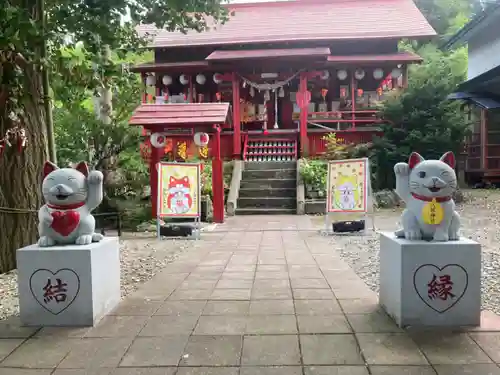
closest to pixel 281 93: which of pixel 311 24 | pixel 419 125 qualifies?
pixel 311 24

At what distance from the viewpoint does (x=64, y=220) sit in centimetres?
370

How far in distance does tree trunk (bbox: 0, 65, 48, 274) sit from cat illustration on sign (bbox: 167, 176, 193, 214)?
9.56ft

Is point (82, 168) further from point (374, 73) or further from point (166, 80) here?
point (374, 73)

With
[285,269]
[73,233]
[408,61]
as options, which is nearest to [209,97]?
[408,61]

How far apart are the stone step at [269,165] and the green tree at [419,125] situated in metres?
2.56

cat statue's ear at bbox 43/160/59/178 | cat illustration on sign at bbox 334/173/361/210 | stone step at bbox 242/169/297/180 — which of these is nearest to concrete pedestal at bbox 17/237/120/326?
cat statue's ear at bbox 43/160/59/178

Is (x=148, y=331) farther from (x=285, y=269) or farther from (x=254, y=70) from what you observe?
(x=254, y=70)

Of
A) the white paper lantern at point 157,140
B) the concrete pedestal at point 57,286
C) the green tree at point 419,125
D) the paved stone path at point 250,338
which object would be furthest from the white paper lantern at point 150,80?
the concrete pedestal at point 57,286

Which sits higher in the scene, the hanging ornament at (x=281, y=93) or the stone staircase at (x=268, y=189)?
the hanging ornament at (x=281, y=93)

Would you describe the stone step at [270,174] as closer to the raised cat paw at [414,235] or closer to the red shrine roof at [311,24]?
the red shrine roof at [311,24]

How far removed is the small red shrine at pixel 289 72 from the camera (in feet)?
48.9

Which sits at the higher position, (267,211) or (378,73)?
(378,73)

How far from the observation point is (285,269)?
5.52 metres

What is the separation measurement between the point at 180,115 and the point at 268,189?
3.94m
